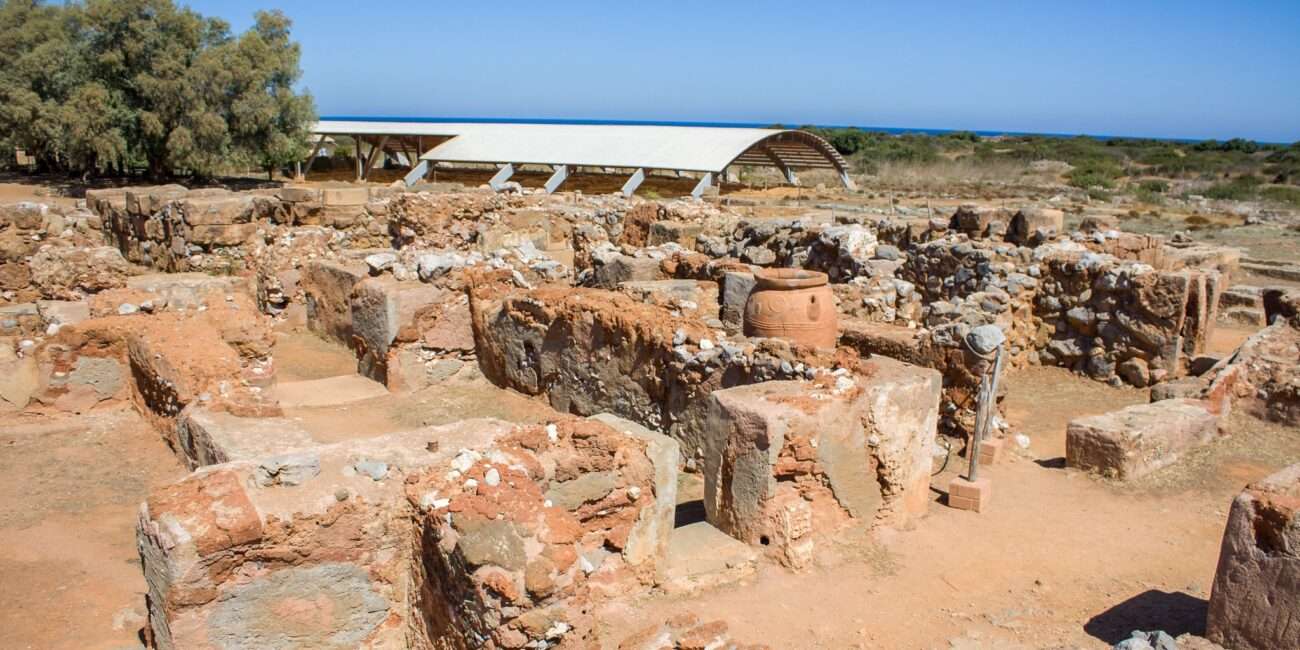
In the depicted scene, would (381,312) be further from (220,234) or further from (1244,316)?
(1244,316)

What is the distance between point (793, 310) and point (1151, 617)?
339 cm

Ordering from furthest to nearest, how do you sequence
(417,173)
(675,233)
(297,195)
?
1. (417,173)
2. (675,233)
3. (297,195)

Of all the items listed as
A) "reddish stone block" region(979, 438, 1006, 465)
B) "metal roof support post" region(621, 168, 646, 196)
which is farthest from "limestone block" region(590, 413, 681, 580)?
"metal roof support post" region(621, 168, 646, 196)

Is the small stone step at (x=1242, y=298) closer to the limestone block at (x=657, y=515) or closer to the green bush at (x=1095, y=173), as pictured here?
the limestone block at (x=657, y=515)

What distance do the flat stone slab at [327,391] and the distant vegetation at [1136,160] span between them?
3264 cm

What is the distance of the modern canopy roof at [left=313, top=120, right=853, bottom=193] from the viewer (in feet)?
85.4

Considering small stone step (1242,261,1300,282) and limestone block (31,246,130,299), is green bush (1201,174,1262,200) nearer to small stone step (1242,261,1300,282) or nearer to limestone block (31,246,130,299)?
small stone step (1242,261,1300,282)

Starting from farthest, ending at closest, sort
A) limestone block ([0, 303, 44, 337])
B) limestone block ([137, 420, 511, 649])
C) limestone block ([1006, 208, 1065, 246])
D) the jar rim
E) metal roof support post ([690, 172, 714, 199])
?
metal roof support post ([690, 172, 714, 199])
limestone block ([1006, 208, 1065, 246])
limestone block ([0, 303, 44, 337])
the jar rim
limestone block ([137, 420, 511, 649])

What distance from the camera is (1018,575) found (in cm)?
578

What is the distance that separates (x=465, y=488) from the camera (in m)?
4.35

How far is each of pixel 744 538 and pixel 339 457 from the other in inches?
102

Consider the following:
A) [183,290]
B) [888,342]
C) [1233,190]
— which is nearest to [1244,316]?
[888,342]

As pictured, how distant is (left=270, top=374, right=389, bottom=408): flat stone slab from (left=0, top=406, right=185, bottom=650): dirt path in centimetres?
136

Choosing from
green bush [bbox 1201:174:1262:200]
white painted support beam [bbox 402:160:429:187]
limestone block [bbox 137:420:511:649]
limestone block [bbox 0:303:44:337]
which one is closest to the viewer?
limestone block [bbox 137:420:511:649]
